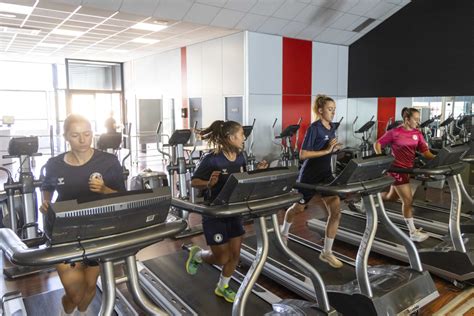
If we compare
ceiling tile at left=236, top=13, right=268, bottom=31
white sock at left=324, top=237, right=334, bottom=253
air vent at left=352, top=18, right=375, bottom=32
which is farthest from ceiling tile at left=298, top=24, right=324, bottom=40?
white sock at left=324, top=237, right=334, bottom=253

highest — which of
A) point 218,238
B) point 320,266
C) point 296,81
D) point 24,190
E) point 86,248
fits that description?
point 296,81

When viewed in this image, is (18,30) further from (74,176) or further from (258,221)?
(258,221)

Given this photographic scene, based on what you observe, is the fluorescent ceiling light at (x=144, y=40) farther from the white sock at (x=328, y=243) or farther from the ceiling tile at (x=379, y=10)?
the white sock at (x=328, y=243)

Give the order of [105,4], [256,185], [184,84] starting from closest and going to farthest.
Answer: [256,185] < [105,4] < [184,84]

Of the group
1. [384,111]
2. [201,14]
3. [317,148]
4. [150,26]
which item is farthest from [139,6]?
[384,111]

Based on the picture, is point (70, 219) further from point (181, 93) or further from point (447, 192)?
point (181, 93)

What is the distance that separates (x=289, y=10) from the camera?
257 inches

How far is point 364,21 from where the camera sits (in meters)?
7.55

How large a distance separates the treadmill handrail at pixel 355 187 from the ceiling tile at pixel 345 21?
5.23 metres

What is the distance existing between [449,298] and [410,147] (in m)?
1.55

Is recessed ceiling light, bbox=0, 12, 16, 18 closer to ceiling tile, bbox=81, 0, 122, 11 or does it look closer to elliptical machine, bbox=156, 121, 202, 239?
ceiling tile, bbox=81, 0, 122, 11

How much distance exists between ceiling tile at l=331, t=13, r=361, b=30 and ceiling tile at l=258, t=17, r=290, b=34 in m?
1.07

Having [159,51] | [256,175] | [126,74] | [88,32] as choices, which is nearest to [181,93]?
[159,51]

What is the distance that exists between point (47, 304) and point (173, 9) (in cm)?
450
